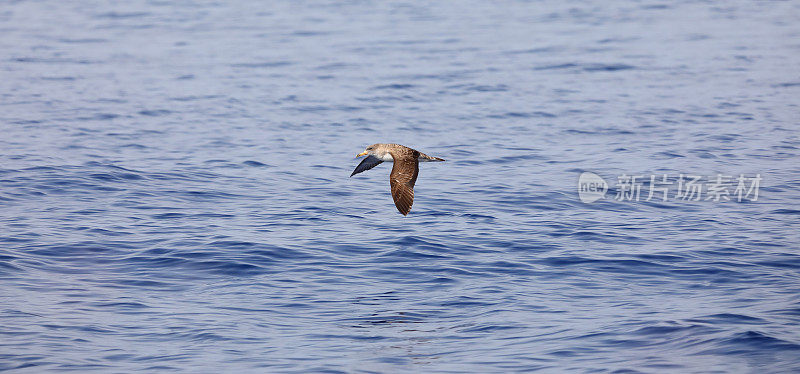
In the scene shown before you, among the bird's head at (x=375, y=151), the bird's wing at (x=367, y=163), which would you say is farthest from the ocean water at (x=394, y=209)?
the bird's head at (x=375, y=151)

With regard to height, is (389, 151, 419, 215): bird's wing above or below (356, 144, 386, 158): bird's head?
below

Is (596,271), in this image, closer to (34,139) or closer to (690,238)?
(690,238)

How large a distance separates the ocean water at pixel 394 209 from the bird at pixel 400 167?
168 centimetres

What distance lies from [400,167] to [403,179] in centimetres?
47

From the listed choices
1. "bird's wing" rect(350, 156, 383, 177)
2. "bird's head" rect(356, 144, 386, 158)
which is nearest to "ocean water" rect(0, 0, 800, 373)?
"bird's wing" rect(350, 156, 383, 177)

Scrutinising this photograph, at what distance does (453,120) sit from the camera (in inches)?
1158

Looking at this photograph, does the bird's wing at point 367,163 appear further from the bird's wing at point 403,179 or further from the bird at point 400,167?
the bird's wing at point 403,179

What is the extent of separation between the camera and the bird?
49.4 ft

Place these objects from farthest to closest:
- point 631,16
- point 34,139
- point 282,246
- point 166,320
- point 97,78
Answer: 1. point 631,16
2. point 97,78
3. point 34,139
4. point 282,246
5. point 166,320

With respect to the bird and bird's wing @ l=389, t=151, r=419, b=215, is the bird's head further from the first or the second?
bird's wing @ l=389, t=151, r=419, b=215

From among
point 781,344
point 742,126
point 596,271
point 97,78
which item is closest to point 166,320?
point 596,271

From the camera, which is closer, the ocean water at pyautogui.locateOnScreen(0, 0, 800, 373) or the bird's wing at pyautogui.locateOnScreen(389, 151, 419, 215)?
the ocean water at pyautogui.locateOnScreen(0, 0, 800, 373)

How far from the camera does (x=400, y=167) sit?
631 inches

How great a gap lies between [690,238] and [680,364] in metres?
5.96
